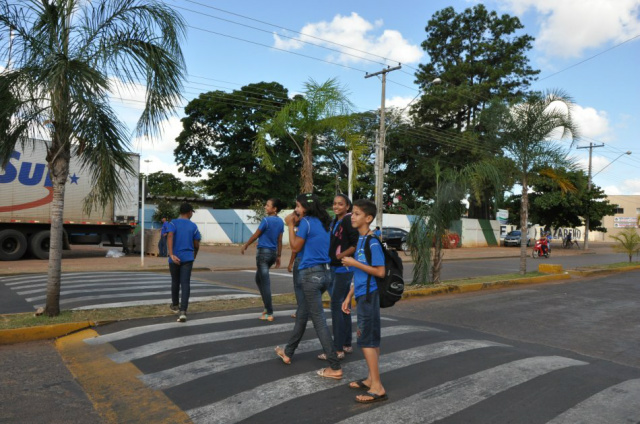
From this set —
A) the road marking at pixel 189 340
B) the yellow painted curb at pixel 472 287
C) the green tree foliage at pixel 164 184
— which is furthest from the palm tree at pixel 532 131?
the green tree foliage at pixel 164 184

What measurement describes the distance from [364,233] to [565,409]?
83.4 inches

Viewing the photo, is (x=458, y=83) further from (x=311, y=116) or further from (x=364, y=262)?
(x=364, y=262)

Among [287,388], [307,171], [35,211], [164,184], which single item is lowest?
[287,388]

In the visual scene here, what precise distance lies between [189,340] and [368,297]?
2.75m

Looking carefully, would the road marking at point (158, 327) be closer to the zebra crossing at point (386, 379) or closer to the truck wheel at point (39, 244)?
the zebra crossing at point (386, 379)

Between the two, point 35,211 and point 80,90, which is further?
point 35,211

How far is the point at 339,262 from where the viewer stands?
521 centimetres

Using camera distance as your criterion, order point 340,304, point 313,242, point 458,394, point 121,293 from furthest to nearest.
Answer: point 121,293 < point 340,304 < point 313,242 < point 458,394

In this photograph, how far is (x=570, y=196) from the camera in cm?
3709

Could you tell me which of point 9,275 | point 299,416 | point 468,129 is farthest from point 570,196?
point 299,416

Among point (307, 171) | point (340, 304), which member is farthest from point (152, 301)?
point (307, 171)

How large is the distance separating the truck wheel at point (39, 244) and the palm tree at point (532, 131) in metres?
16.2

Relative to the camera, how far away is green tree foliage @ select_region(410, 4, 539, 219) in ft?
124

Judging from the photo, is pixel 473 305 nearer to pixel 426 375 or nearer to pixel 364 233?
pixel 426 375
